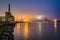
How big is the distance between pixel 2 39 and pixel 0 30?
1.21ft

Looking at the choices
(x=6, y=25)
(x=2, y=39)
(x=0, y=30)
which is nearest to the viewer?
(x=0, y=30)

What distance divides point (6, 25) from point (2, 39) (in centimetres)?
69

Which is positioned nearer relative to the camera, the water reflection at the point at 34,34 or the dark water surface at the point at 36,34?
the dark water surface at the point at 36,34

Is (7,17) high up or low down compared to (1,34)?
up

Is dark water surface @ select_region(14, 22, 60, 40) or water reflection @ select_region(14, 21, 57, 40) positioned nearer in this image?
dark water surface @ select_region(14, 22, 60, 40)

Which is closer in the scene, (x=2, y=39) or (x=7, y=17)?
(x=2, y=39)

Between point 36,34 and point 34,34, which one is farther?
point 34,34

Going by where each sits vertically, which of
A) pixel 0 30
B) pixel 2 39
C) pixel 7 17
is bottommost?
pixel 2 39

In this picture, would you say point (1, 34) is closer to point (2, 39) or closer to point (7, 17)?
point (2, 39)

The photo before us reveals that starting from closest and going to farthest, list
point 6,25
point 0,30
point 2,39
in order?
point 0,30
point 2,39
point 6,25

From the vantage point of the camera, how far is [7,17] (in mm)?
4156

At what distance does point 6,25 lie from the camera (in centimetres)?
398

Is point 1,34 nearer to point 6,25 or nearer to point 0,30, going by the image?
point 0,30

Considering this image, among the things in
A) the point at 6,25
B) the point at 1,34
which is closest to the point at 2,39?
the point at 1,34
